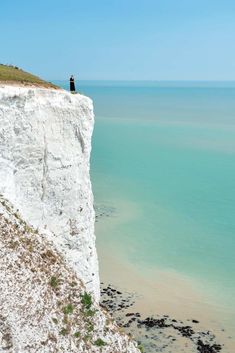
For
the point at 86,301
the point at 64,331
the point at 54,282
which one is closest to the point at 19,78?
the point at 54,282

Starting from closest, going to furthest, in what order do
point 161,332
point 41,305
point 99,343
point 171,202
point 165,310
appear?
point 41,305 < point 99,343 < point 161,332 < point 165,310 < point 171,202

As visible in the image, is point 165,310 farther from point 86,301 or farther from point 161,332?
point 86,301

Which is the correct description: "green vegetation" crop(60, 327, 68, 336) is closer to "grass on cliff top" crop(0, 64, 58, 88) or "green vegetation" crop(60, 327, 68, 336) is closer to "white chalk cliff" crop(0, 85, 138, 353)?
"white chalk cliff" crop(0, 85, 138, 353)

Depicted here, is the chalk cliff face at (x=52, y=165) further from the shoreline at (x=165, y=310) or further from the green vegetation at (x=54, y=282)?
the shoreline at (x=165, y=310)

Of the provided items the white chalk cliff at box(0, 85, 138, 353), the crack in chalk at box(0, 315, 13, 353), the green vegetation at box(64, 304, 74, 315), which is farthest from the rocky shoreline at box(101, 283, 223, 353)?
the crack in chalk at box(0, 315, 13, 353)

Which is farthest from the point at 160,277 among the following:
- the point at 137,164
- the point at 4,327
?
the point at 137,164

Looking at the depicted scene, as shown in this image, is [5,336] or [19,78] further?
[19,78]
